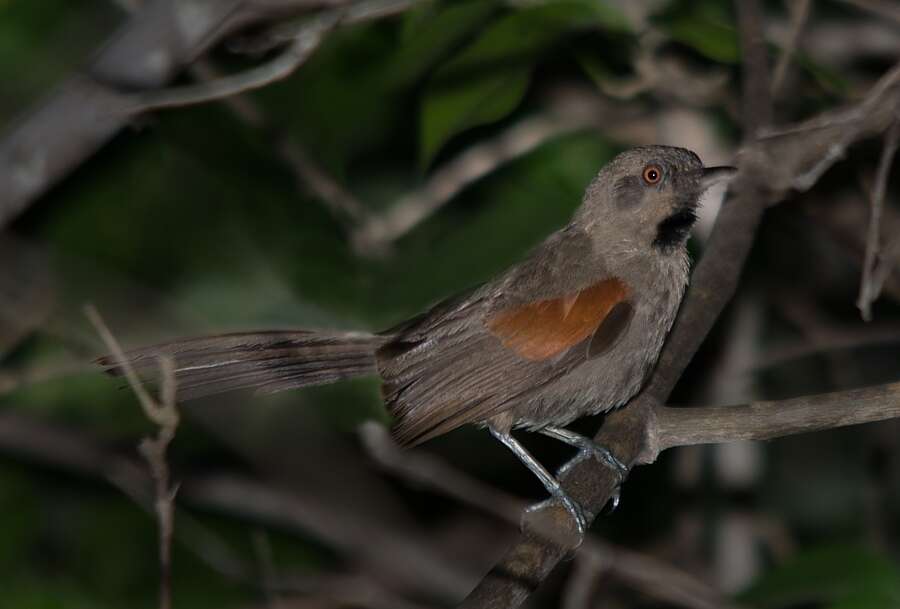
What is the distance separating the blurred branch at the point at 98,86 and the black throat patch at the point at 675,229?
1.46 m

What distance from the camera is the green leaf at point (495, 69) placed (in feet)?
13.9

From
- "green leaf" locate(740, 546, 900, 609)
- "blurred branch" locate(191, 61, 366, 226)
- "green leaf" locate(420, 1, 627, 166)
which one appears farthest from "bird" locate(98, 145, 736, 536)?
"blurred branch" locate(191, 61, 366, 226)

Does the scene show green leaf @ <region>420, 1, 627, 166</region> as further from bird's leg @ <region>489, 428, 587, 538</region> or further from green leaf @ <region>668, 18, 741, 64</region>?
bird's leg @ <region>489, 428, 587, 538</region>

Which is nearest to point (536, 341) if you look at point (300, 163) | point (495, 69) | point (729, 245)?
point (729, 245)

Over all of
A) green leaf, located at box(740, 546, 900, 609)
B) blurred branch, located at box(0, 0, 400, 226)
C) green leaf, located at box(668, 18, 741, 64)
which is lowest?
A: green leaf, located at box(740, 546, 900, 609)

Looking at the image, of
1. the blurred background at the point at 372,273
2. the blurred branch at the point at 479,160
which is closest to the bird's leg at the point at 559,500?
the blurred background at the point at 372,273

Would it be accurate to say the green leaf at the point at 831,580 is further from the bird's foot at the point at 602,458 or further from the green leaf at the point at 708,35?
the green leaf at the point at 708,35

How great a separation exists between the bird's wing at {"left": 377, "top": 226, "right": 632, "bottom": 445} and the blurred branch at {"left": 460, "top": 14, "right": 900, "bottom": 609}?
256mm

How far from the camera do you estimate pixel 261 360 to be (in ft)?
13.3

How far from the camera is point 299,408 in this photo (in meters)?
5.55

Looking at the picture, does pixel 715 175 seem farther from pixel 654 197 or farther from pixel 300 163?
pixel 300 163

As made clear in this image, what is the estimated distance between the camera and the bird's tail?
3.85 metres

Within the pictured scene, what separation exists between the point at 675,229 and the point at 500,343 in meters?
0.84

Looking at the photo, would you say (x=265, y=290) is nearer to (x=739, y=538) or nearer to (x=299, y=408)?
(x=299, y=408)
